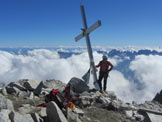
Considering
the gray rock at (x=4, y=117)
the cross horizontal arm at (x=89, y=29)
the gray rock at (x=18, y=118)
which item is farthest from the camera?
the cross horizontal arm at (x=89, y=29)

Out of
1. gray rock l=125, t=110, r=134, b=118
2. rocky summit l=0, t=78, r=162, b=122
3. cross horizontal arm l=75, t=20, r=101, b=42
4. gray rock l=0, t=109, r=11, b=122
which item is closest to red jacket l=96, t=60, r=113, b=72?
rocky summit l=0, t=78, r=162, b=122

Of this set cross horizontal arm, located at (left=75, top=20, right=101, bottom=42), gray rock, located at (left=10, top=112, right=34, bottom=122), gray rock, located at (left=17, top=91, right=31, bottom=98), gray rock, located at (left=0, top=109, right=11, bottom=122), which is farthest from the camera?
cross horizontal arm, located at (left=75, top=20, right=101, bottom=42)

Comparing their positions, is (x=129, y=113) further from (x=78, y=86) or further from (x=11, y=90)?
(x=11, y=90)

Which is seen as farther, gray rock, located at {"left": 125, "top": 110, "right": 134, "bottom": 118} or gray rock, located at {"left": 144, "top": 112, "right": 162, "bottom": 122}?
gray rock, located at {"left": 125, "top": 110, "right": 134, "bottom": 118}

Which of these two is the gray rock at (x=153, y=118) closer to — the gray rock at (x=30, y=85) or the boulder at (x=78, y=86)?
the boulder at (x=78, y=86)

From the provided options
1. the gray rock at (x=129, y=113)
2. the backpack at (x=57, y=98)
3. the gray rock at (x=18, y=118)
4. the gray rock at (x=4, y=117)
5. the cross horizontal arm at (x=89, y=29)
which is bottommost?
the gray rock at (x=129, y=113)

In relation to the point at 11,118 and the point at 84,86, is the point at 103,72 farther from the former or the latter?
the point at 11,118

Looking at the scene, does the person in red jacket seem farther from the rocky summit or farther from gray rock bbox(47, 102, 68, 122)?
gray rock bbox(47, 102, 68, 122)

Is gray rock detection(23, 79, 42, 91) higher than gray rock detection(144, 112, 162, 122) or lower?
higher

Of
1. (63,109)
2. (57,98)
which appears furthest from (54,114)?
(57,98)

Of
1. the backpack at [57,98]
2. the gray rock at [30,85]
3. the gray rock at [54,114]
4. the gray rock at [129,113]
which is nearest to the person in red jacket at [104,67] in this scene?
the gray rock at [129,113]

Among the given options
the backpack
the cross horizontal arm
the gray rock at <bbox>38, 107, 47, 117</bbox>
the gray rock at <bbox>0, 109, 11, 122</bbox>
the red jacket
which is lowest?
the gray rock at <bbox>38, 107, 47, 117</bbox>

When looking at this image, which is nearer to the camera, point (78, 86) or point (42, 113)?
point (42, 113)

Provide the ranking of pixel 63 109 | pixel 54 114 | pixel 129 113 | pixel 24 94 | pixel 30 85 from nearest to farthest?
pixel 54 114, pixel 63 109, pixel 129 113, pixel 24 94, pixel 30 85
